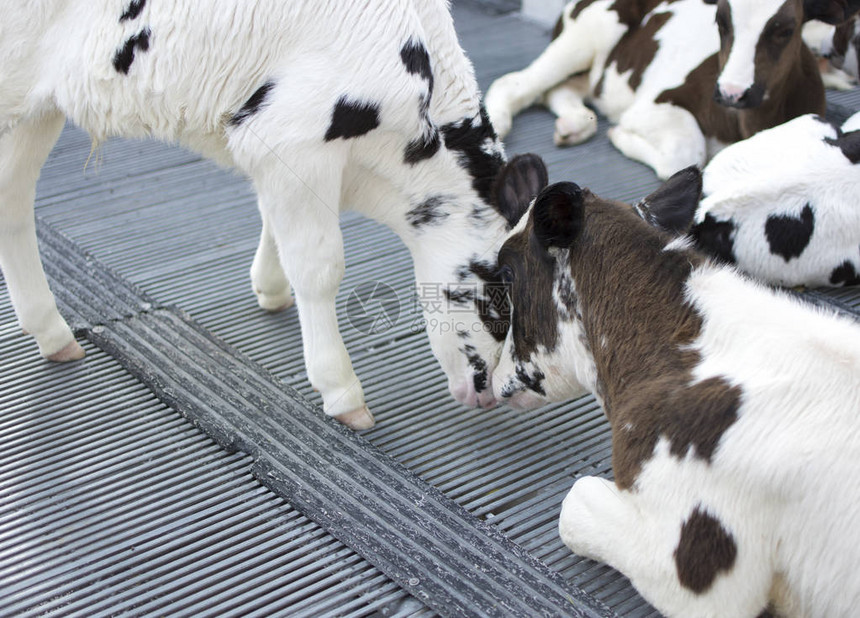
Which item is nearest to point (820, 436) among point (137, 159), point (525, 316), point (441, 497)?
point (525, 316)

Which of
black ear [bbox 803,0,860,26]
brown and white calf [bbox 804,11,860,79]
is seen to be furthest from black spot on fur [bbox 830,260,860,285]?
brown and white calf [bbox 804,11,860,79]

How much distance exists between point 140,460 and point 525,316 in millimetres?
1416

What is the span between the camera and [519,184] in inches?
121

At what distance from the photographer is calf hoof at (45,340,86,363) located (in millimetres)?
3832

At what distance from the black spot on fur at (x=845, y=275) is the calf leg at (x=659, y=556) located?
200 cm

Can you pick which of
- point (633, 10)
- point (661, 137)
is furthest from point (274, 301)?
point (633, 10)

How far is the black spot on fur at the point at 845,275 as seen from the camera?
412 cm

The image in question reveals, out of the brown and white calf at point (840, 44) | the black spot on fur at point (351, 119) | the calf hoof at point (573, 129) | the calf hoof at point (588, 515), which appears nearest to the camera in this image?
the calf hoof at point (588, 515)

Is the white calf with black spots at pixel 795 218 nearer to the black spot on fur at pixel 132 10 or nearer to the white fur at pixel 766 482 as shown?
the white fur at pixel 766 482

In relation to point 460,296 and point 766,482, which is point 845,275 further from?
point 766,482

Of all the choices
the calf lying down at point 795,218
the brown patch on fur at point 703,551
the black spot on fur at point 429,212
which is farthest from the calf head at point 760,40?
the brown patch on fur at point 703,551

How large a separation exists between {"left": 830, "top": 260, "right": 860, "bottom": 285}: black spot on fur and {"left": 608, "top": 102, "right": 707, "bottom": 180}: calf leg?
1324 mm

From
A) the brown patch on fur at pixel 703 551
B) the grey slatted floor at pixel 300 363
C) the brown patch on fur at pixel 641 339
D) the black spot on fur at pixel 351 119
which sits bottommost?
the grey slatted floor at pixel 300 363

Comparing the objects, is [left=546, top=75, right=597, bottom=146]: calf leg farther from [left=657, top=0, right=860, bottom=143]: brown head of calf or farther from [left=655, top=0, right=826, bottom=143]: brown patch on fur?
[left=657, top=0, right=860, bottom=143]: brown head of calf
